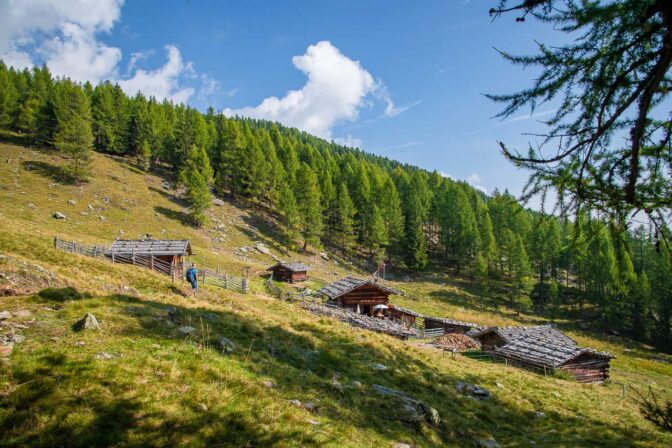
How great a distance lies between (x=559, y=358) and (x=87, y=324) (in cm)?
2922

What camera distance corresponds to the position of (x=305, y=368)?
11297 millimetres

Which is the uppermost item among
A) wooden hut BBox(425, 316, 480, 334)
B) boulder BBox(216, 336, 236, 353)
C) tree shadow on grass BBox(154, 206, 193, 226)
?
tree shadow on grass BBox(154, 206, 193, 226)

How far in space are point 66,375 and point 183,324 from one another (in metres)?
4.94

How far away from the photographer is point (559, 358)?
25.4 meters

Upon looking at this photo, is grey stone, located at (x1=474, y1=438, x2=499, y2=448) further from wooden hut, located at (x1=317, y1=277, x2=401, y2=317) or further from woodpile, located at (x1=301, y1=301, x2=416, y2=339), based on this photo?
wooden hut, located at (x1=317, y1=277, x2=401, y2=317)

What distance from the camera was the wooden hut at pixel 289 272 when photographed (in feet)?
164

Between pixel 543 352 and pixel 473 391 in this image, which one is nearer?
pixel 473 391

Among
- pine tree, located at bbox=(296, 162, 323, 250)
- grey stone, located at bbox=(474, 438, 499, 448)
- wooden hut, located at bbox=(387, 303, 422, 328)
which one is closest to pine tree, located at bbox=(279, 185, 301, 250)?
pine tree, located at bbox=(296, 162, 323, 250)

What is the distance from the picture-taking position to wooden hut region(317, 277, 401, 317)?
36406 millimetres

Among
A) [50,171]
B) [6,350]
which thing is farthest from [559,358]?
[50,171]

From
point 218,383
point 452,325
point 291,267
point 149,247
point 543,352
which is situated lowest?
point 452,325

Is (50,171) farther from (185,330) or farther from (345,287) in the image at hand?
(185,330)

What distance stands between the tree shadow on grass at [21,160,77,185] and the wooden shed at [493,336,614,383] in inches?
2638

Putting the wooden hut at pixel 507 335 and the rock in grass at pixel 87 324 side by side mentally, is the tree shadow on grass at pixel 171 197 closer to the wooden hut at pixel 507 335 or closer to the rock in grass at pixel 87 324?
the wooden hut at pixel 507 335
